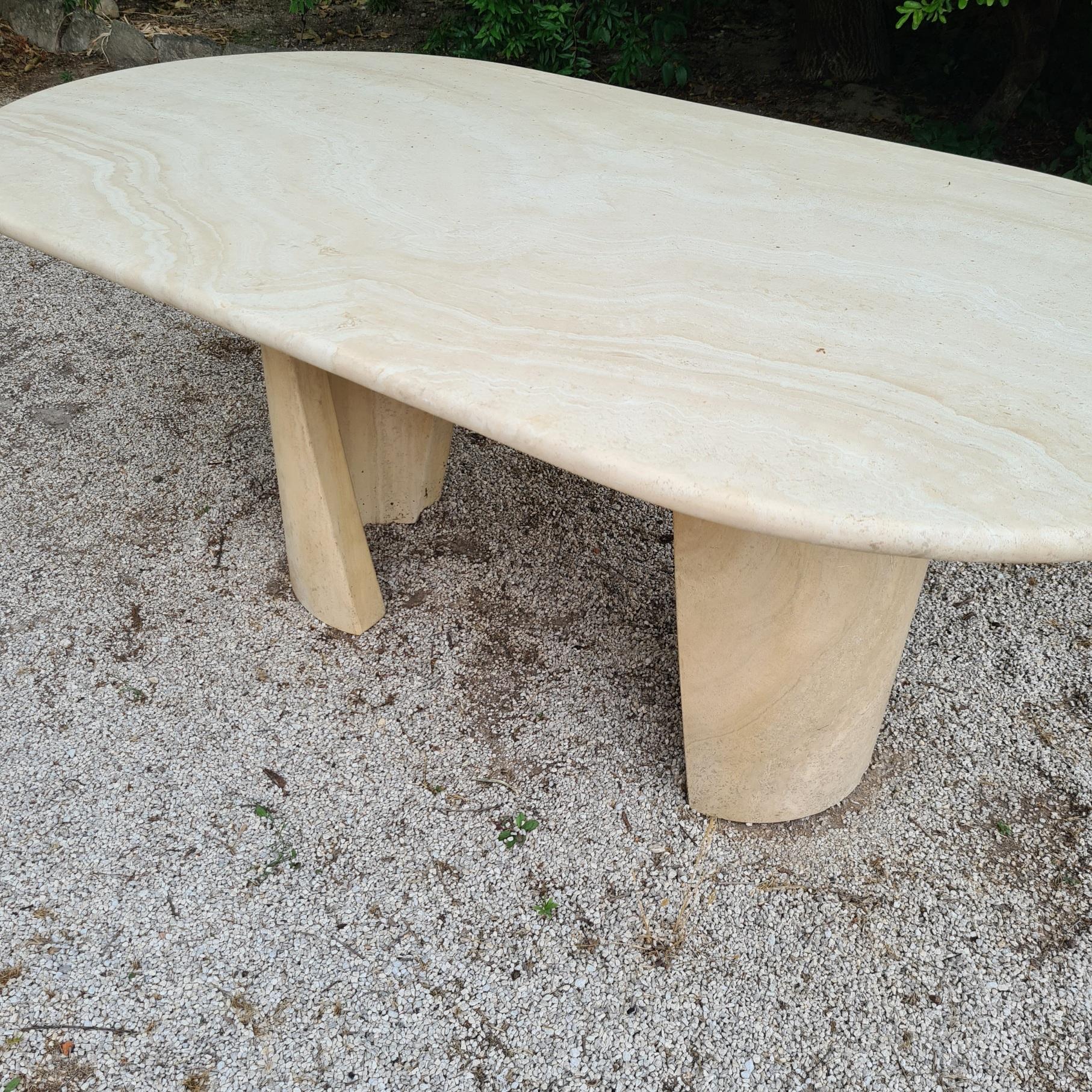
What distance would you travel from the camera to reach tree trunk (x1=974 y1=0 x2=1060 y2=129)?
325 centimetres

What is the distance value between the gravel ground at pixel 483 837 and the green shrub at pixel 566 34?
2.11 meters

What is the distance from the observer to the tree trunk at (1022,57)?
3248 millimetres

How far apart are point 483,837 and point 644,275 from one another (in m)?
0.89

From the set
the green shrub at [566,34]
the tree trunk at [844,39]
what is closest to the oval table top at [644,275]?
the green shrub at [566,34]

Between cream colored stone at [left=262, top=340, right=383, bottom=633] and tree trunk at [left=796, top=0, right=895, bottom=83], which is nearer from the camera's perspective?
cream colored stone at [left=262, top=340, right=383, bottom=633]

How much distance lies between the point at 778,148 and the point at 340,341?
103cm

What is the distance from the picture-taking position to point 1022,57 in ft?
11.2

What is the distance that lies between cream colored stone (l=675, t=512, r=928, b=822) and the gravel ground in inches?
4.1

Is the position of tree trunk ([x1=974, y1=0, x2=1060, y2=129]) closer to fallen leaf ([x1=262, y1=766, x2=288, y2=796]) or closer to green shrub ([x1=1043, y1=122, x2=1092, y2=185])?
green shrub ([x1=1043, y1=122, x2=1092, y2=185])

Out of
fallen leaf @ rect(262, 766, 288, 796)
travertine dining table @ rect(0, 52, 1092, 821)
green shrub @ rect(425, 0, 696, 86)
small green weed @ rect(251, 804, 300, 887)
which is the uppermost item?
travertine dining table @ rect(0, 52, 1092, 821)

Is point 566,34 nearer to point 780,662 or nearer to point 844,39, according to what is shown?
point 844,39

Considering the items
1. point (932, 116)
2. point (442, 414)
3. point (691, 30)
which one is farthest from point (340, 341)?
point (691, 30)

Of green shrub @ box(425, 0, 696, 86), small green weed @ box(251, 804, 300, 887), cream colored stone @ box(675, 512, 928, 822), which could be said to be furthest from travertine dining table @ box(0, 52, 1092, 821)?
green shrub @ box(425, 0, 696, 86)

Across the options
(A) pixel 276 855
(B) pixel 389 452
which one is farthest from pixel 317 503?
(A) pixel 276 855
